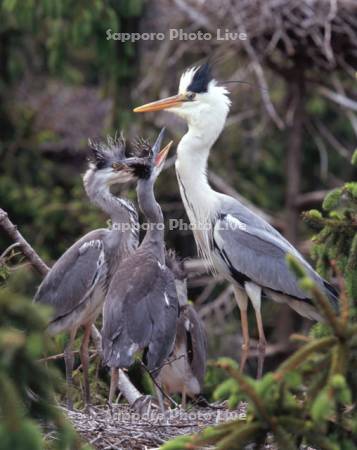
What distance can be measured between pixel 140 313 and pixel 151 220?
0.81 metres

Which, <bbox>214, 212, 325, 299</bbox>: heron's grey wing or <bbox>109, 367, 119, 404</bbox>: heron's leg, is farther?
<bbox>214, 212, 325, 299</bbox>: heron's grey wing

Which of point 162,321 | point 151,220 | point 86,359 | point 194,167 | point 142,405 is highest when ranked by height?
point 194,167

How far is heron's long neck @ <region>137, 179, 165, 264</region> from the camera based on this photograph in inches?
253

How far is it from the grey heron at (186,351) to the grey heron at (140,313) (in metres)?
0.59

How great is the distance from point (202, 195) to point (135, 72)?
4307 mm

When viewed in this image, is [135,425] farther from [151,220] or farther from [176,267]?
[176,267]

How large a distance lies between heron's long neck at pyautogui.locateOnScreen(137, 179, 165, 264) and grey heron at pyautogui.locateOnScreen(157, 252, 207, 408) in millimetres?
474

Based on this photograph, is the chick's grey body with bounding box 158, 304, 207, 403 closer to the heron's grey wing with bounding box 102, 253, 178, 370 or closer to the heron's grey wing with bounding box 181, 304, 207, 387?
Answer: the heron's grey wing with bounding box 181, 304, 207, 387

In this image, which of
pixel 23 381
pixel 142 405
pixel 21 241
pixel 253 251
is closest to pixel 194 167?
pixel 253 251

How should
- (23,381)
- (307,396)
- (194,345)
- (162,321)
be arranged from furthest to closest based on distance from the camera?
(194,345)
(162,321)
(307,396)
(23,381)

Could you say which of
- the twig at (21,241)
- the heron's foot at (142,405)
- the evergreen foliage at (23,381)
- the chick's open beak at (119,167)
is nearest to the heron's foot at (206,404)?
the heron's foot at (142,405)

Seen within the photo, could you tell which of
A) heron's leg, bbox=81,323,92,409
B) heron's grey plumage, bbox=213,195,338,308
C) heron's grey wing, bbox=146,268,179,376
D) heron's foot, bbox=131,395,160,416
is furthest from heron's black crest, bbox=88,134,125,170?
heron's foot, bbox=131,395,160,416

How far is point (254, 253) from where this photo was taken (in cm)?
667

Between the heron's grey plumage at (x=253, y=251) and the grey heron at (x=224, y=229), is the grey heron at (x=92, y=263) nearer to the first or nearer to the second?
the grey heron at (x=224, y=229)
